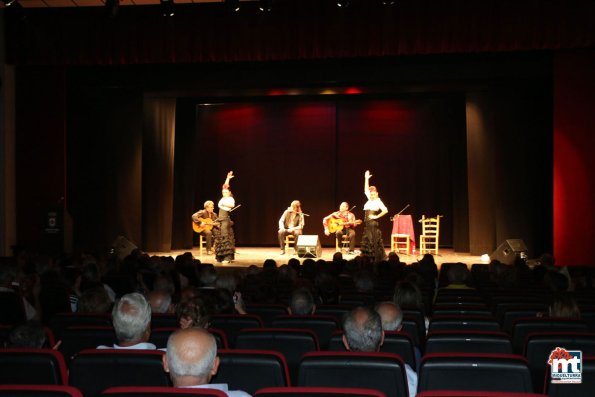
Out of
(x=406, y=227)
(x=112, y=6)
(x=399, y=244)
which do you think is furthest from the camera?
(x=399, y=244)

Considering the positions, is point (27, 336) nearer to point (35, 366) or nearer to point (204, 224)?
point (35, 366)

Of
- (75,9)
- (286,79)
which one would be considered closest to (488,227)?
(286,79)

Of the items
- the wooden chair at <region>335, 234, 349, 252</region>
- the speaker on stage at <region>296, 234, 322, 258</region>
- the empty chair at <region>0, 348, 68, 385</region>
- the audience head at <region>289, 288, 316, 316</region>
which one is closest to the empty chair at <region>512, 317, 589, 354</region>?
the audience head at <region>289, 288, 316, 316</region>

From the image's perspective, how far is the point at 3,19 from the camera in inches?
495

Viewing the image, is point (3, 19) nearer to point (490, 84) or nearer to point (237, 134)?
point (237, 134)

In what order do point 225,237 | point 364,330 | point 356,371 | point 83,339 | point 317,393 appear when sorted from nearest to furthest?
point 317,393 < point 356,371 < point 364,330 < point 83,339 < point 225,237

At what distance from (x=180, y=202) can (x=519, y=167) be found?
7.41 metres

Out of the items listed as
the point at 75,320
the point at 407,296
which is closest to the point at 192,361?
the point at 75,320

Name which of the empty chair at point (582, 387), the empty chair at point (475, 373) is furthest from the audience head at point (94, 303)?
the empty chair at point (582, 387)

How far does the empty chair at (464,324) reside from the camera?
3.89 m

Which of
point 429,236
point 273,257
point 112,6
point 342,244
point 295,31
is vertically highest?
point 295,31

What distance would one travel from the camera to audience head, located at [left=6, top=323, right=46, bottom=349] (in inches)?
121

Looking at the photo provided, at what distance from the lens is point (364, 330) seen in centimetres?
287

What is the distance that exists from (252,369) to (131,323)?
2.53ft
